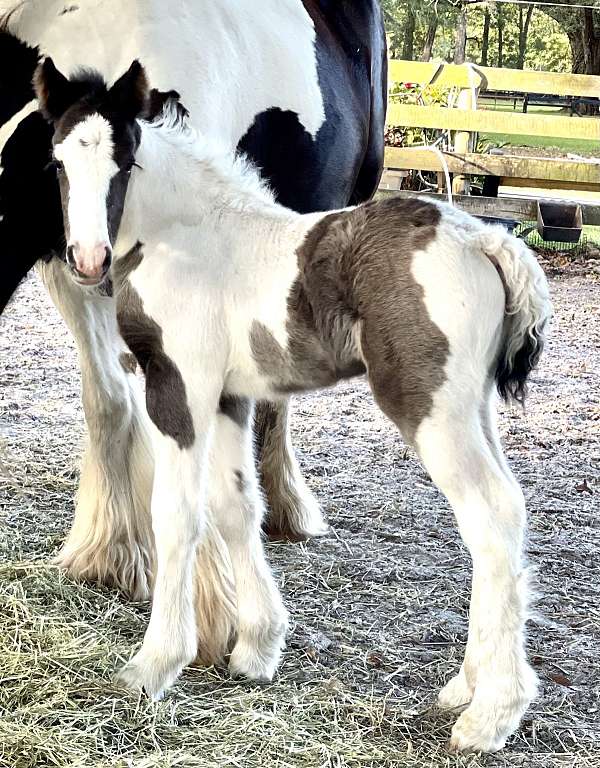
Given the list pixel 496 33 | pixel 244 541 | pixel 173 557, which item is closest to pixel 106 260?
pixel 173 557

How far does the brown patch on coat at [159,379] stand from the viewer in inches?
101

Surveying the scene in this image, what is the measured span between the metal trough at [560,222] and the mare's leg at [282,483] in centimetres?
687

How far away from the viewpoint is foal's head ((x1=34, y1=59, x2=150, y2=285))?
231cm

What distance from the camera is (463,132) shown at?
37.0 feet

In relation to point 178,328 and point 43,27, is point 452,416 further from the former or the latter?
point 43,27

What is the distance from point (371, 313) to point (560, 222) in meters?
8.56

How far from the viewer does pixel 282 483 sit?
4027 millimetres

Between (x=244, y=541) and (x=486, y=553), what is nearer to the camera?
(x=486, y=553)

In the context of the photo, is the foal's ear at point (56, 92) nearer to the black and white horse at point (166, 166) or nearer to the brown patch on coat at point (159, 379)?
the black and white horse at point (166, 166)

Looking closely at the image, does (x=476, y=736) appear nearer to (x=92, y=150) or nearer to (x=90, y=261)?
(x=90, y=261)

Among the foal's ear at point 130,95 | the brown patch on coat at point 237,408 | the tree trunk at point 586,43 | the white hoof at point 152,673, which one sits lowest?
the white hoof at point 152,673

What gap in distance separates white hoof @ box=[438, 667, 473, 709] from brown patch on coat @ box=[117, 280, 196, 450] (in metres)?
0.97

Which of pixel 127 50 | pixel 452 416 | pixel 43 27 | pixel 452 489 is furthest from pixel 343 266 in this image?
pixel 43 27

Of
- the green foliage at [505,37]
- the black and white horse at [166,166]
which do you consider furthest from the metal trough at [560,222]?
the green foliage at [505,37]
